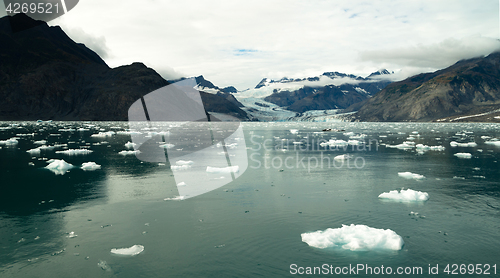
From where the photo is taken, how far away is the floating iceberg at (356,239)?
311 inches

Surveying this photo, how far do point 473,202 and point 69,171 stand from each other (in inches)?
792

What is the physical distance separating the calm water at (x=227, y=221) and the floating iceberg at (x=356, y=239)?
206 millimetres

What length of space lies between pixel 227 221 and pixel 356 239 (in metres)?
3.91

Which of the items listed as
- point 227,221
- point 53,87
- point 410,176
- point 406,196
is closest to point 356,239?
point 227,221

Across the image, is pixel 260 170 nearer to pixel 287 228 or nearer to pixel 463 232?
pixel 287 228

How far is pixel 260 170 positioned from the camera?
1898 cm

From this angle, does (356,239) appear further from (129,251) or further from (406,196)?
(129,251)

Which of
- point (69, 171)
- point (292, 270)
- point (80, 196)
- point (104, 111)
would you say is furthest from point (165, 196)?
point (104, 111)

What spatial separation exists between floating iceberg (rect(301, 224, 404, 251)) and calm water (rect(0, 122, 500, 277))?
8.1 inches

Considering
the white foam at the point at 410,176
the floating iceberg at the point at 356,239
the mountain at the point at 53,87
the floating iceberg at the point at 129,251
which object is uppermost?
the mountain at the point at 53,87

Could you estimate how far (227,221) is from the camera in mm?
9727

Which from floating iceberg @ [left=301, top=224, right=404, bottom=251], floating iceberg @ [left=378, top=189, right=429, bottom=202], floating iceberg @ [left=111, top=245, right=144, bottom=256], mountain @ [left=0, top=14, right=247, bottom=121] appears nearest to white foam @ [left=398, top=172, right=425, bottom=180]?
floating iceberg @ [left=378, top=189, right=429, bottom=202]

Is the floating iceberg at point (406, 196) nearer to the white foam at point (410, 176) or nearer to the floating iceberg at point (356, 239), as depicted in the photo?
the white foam at point (410, 176)

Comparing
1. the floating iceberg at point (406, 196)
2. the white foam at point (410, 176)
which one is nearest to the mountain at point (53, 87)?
the white foam at point (410, 176)
